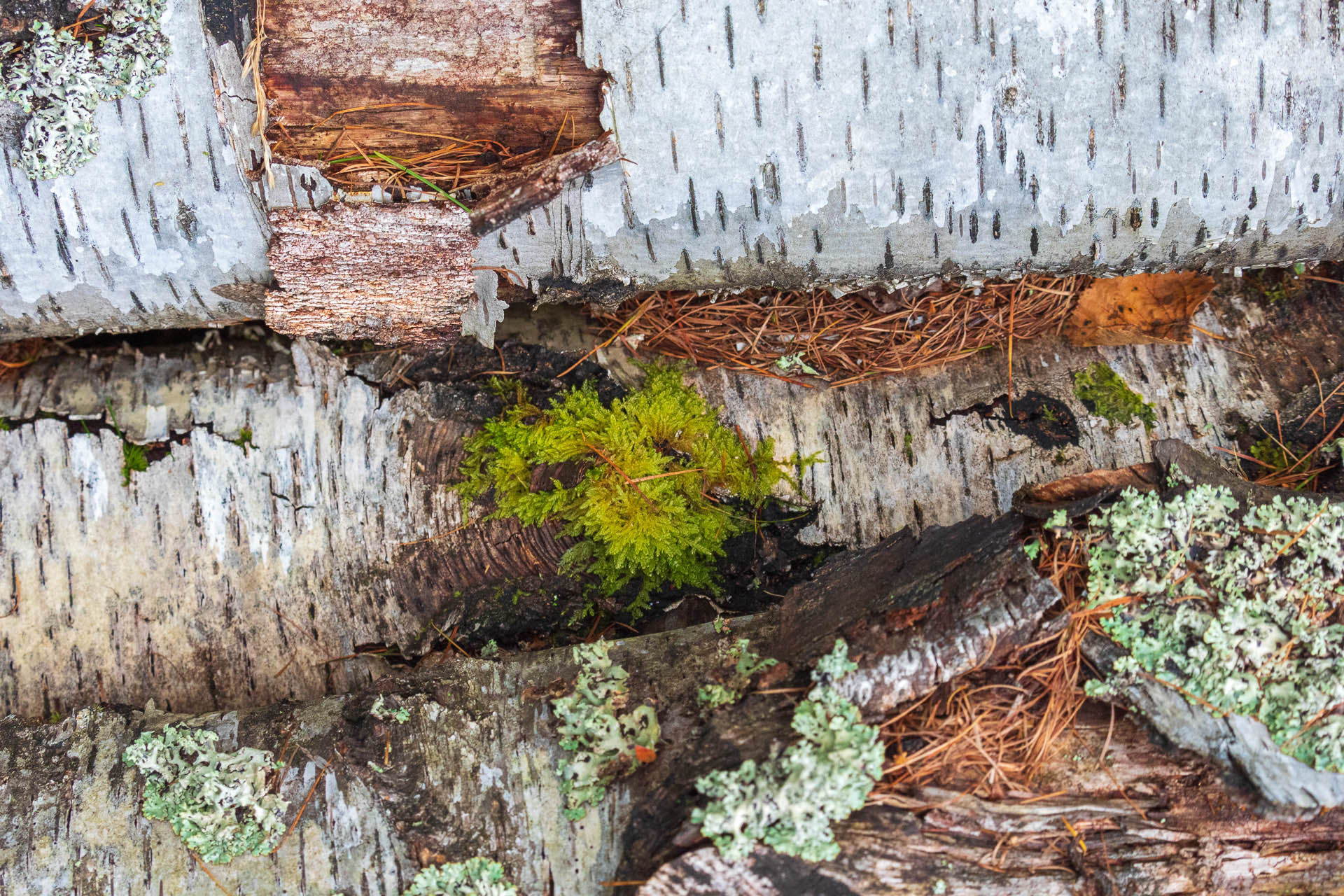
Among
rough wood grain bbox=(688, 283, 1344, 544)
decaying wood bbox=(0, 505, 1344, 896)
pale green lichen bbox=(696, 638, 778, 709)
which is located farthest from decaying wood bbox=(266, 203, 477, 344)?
pale green lichen bbox=(696, 638, 778, 709)

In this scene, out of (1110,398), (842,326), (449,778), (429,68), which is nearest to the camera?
(449,778)

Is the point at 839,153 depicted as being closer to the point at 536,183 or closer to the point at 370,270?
the point at 536,183

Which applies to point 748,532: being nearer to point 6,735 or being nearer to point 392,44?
point 392,44

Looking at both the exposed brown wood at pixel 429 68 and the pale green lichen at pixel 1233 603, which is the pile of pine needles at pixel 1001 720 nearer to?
the pale green lichen at pixel 1233 603

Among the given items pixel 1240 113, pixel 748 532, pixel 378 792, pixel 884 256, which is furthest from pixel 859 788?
pixel 1240 113

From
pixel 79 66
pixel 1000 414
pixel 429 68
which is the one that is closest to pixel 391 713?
pixel 429 68

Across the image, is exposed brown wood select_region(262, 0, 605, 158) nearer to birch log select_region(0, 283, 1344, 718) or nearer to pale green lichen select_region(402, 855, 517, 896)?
birch log select_region(0, 283, 1344, 718)
